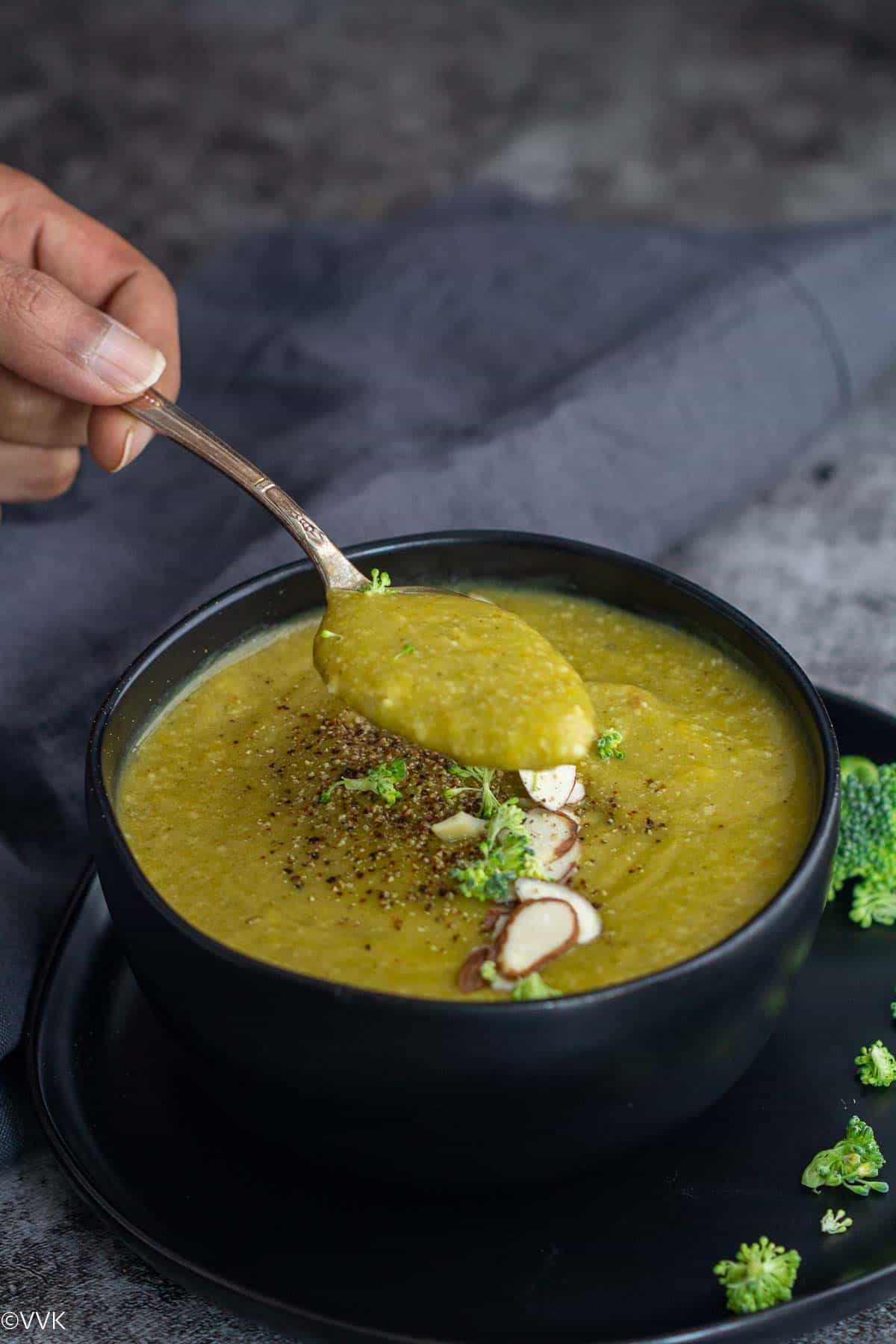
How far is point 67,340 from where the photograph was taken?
8.86 feet

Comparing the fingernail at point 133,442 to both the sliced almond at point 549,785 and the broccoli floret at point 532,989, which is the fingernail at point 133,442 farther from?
the broccoli floret at point 532,989

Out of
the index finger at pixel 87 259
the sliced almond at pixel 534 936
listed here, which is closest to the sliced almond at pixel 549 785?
the sliced almond at pixel 534 936

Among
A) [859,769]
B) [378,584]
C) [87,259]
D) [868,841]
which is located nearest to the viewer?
[378,584]

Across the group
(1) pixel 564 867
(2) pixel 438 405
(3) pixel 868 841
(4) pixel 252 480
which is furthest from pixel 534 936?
(2) pixel 438 405

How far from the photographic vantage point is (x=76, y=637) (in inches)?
126

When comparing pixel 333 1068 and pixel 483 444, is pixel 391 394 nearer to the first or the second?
pixel 483 444

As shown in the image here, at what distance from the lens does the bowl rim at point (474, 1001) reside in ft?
5.85

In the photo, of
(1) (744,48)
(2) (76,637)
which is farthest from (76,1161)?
(1) (744,48)

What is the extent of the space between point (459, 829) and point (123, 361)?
3.70 ft

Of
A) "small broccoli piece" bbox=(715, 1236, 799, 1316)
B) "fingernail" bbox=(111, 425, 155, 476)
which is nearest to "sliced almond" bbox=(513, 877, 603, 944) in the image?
"small broccoli piece" bbox=(715, 1236, 799, 1316)

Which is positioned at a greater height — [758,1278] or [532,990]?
[532,990]

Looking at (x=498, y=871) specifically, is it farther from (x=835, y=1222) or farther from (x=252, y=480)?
(x=252, y=480)

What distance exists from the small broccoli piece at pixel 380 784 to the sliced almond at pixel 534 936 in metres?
0.33

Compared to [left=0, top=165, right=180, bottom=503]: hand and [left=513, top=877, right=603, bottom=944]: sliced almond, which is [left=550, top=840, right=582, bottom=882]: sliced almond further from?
[left=0, top=165, right=180, bottom=503]: hand
